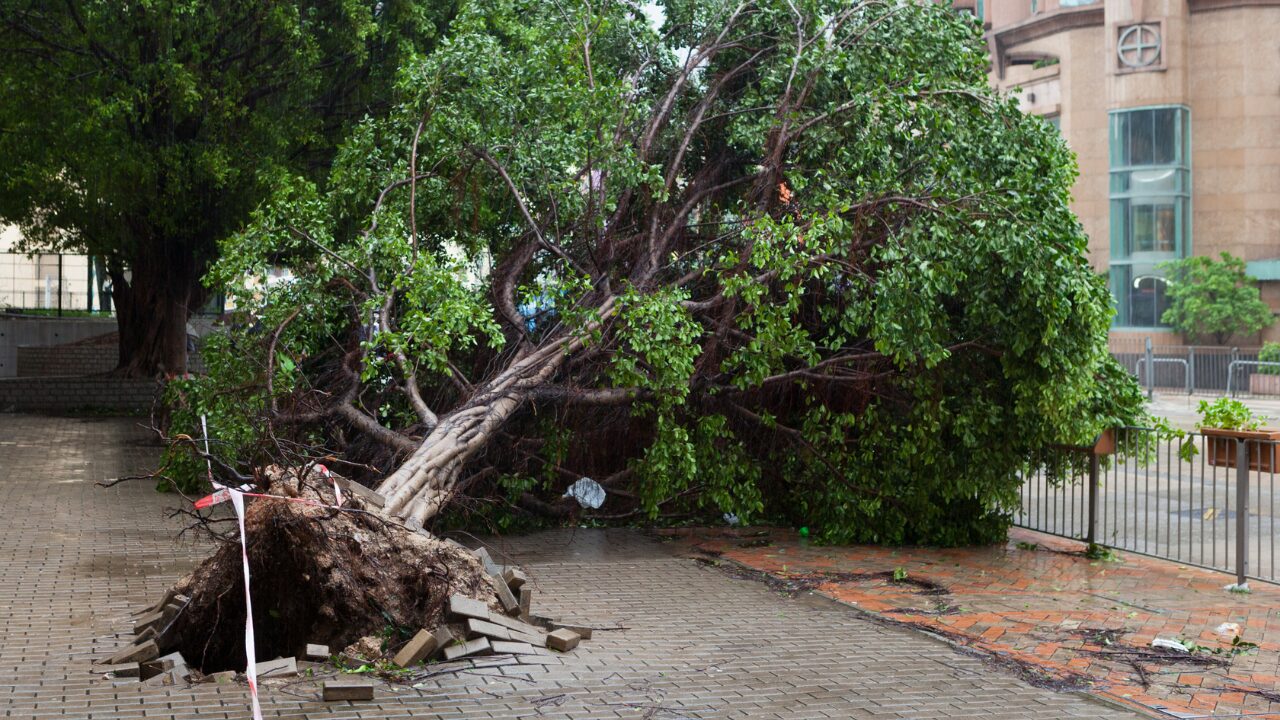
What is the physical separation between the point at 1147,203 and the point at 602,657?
43289mm

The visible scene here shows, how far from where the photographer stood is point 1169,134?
4431 centimetres

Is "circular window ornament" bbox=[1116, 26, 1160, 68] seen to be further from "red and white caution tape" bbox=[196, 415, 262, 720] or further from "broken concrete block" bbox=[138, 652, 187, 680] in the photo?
"broken concrete block" bbox=[138, 652, 187, 680]

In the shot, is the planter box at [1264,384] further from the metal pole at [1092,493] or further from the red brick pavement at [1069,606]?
the metal pole at [1092,493]

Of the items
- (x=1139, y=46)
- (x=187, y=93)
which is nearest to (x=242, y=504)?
(x=187, y=93)

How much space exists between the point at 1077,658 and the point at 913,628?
41.7 inches

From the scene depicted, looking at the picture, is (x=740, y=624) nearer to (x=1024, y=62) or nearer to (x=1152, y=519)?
(x=1152, y=519)

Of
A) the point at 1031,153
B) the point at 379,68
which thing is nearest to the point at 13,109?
the point at 379,68

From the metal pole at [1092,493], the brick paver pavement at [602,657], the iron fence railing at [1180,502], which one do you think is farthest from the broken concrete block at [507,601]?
the metal pole at [1092,493]

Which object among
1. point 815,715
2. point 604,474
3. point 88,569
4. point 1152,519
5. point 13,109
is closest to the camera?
point 815,715

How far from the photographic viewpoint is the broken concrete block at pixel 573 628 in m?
7.32

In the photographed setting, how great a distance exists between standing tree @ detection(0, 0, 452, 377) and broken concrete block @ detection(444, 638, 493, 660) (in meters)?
10.1

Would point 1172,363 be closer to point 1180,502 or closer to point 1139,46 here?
point 1139,46

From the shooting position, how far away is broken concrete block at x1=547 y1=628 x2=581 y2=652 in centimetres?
701

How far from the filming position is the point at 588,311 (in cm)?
1020
